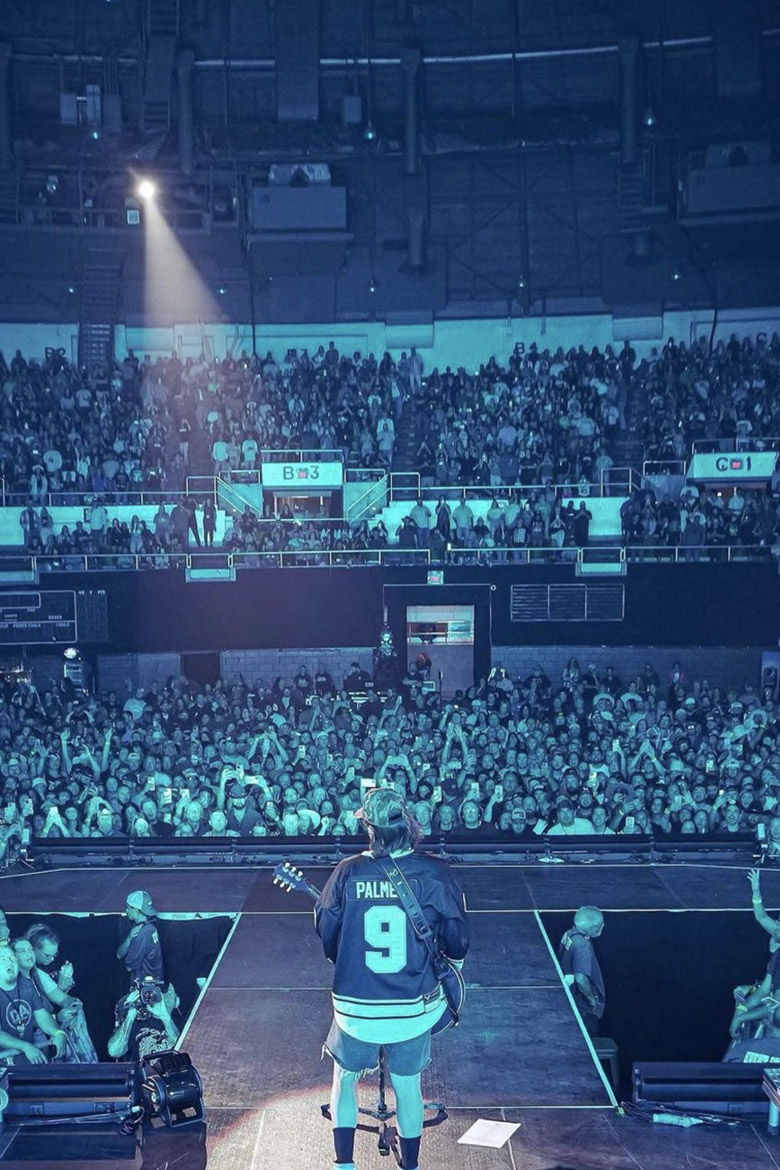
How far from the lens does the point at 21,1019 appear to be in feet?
22.1

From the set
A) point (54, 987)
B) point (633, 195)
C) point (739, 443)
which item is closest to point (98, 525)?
point (739, 443)

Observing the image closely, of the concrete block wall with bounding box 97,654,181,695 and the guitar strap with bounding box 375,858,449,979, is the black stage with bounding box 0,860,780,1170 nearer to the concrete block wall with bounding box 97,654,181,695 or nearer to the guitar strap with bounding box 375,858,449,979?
the guitar strap with bounding box 375,858,449,979

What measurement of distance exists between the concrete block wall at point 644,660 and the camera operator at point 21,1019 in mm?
14312

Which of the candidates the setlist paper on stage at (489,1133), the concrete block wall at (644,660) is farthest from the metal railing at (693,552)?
the setlist paper on stage at (489,1133)

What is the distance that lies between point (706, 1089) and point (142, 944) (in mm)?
4373

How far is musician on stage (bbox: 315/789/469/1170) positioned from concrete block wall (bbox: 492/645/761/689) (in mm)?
15949

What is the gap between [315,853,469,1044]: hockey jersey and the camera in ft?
14.6

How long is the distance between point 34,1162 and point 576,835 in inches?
288

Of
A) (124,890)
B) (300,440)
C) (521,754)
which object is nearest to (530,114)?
(300,440)

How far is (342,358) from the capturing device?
82.6 feet

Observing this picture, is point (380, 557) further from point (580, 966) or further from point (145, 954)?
point (580, 966)

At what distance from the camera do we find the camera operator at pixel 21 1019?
6.57 meters

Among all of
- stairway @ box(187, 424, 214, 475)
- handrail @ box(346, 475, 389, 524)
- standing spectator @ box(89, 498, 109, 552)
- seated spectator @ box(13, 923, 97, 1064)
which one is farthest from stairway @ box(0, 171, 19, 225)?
seated spectator @ box(13, 923, 97, 1064)

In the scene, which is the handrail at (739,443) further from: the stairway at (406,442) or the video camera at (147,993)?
the video camera at (147,993)
